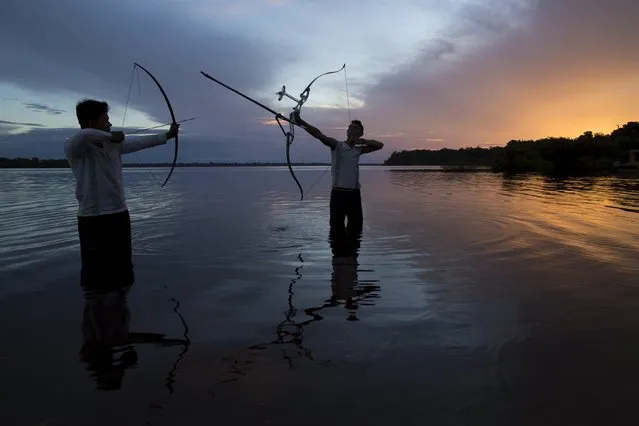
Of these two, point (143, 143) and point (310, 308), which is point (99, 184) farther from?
point (310, 308)

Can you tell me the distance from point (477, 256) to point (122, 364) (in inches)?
266

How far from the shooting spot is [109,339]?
4.33 metres

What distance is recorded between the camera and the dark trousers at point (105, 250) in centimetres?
554

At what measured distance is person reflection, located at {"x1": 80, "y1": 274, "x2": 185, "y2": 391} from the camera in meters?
3.62

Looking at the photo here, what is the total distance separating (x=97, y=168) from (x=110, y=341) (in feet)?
7.27

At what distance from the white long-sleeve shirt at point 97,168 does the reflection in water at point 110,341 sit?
3.85 ft

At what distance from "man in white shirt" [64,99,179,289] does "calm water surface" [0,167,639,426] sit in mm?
→ 621

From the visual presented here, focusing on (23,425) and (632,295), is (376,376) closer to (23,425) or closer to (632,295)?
(23,425)

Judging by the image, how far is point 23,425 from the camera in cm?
288

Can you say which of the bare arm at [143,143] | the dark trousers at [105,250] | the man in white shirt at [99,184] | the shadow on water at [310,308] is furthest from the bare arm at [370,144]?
the dark trousers at [105,250]

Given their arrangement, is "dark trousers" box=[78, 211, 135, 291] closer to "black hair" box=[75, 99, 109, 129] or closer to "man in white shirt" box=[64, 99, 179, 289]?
"man in white shirt" box=[64, 99, 179, 289]

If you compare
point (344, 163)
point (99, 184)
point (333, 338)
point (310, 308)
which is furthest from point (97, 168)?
point (344, 163)

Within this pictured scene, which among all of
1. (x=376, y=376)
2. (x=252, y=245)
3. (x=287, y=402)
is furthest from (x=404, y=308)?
(x=252, y=245)

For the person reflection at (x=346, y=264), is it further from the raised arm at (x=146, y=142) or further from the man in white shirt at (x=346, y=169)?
the raised arm at (x=146, y=142)
